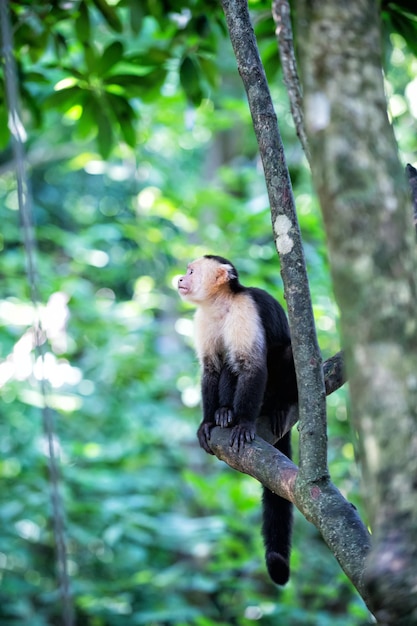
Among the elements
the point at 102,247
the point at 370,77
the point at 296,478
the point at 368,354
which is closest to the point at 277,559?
the point at 296,478

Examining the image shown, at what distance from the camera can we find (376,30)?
1250mm

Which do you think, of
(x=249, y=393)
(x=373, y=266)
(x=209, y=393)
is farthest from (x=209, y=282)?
(x=373, y=266)

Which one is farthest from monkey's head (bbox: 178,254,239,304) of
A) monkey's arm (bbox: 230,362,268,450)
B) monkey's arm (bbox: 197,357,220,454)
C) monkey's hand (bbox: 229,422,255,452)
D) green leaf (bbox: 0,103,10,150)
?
green leaf (bbox: 0,103,10,150)

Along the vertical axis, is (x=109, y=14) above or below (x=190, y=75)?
above

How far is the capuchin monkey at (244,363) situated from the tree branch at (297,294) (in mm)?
801

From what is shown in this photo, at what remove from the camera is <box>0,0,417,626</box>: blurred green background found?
17.2ft

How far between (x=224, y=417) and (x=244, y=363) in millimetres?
222

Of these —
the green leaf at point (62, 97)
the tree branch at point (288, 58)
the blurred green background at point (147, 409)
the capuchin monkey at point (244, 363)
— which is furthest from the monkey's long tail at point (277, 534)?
the green leaf at point (62, 97)

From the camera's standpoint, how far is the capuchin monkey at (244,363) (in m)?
2.87

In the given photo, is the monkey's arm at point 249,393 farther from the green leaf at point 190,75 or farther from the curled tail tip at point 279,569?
the green leaf at point 190,75

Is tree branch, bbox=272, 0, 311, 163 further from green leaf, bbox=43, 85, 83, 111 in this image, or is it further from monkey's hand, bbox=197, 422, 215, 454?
green leaf, bbox=43, 85, 83, 111

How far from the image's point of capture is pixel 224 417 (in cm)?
294

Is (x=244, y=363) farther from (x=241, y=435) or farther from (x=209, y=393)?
(x=241, y=435)

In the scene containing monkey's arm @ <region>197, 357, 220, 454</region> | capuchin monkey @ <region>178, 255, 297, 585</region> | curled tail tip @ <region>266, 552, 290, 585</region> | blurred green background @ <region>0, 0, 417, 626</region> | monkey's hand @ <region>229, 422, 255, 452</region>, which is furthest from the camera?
blurred green background @ <region>0, 0, 417, 626</region>
